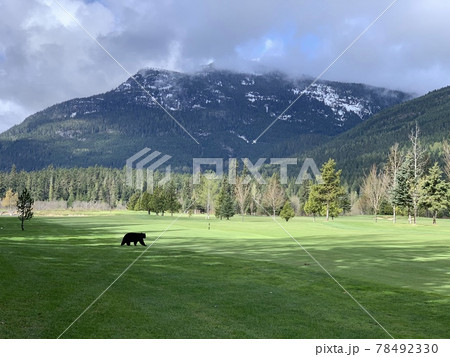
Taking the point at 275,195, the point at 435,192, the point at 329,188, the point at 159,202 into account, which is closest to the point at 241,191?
the point at 275,195

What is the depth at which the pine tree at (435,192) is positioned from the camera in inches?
2443

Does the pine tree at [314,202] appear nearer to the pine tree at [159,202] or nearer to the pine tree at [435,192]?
the pine tree at [435,192]

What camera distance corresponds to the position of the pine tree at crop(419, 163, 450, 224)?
62.0m

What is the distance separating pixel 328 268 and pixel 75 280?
10193 mm

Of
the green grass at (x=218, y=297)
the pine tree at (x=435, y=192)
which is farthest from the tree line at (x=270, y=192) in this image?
the green grass at (x=218, y=297)

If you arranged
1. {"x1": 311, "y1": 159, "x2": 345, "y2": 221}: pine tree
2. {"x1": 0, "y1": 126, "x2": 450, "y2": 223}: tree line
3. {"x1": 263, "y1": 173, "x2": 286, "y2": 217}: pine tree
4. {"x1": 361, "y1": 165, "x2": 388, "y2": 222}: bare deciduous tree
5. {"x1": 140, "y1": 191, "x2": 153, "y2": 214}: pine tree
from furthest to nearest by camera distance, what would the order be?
{"x1": 140, "y1": 191, "x2": 153, "y2": 214}: pine tree < {"x1": 263, "y1": 173, "x2": 286, "y2": 217}: pine tree < {"x1": 361, "y1": 165, "x2": 388, "y2": 222}: bare deciduous tree < {"x1": 311, "y1": 159, "x2": 345, "y2": 221}: pine tree < {"x1": 0, "y1": 126, "x2": 450, "y2": 223}: tree line

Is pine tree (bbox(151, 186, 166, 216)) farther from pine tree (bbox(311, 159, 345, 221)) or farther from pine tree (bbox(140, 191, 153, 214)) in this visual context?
pine tree (bbox(311, 159, 345, 221))

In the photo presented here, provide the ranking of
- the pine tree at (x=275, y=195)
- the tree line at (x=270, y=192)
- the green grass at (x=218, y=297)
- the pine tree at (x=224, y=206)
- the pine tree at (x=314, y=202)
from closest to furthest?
1. the green grass at (x=218, y=297)
2. the tree line at (x=270, y=192)
3. the pine tree at (x=314, y=202)
4. the pine tree at (x=224, y=206)
5. the pine tree at (x=275, y=195)

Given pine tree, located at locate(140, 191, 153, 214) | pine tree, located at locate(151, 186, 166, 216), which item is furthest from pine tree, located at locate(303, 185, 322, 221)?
pine tree, located at locate(140, 191, 153, 214)

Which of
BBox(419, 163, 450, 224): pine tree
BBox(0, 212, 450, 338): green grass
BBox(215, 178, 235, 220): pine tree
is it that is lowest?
BBox(0, 212, 450, 338): green grass

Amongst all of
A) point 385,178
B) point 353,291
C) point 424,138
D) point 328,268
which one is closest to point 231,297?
point 353,291

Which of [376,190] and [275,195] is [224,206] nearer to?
[275,195]

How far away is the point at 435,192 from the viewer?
62969 millimetres

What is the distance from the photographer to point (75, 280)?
13.6 metres
